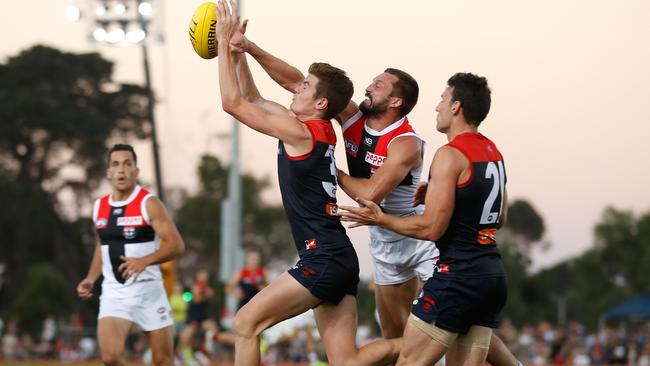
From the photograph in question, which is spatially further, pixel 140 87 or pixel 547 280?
pixel 547 280

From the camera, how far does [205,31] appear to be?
29.9 feet

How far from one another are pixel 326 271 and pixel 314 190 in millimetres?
588

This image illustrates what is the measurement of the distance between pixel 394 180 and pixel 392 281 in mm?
1249

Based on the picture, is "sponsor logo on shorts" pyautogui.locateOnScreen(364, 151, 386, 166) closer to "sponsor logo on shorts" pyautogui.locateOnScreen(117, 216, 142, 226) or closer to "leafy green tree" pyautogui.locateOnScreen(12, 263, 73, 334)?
"sponsor logo on shorts" pyautogui.locateOnScreen(117, 216, 142, 226)

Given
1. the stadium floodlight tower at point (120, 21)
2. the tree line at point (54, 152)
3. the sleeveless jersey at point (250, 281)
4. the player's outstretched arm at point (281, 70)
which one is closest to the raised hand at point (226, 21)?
the player's outstretched arm at point (281, 70)

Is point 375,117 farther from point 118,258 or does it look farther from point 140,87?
point 140,87

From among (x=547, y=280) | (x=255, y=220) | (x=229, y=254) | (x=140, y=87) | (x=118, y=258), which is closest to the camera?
(x=118, y=258)

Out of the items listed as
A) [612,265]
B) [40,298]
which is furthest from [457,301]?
[612,265]

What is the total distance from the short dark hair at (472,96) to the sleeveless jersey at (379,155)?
112 cm

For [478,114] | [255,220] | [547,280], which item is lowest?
[547,280]

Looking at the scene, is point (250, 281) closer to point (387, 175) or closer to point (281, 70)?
point (281, 70)

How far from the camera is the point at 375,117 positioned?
903cm

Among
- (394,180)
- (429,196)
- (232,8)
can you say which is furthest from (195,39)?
(429,196)

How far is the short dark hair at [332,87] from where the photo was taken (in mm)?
8336
